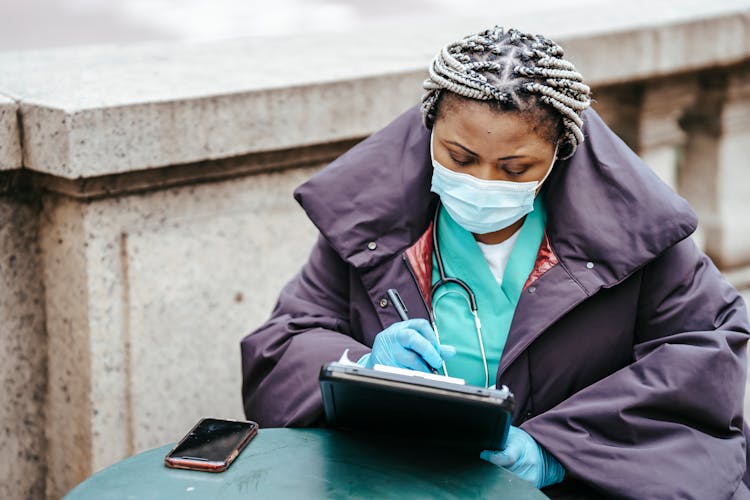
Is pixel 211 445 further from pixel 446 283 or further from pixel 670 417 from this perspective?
pixel 670 417

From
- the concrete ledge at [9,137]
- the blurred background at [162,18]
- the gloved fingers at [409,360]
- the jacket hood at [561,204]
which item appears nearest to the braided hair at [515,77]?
the jacket hood at [561,204]

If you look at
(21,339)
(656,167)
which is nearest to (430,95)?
(21,339)

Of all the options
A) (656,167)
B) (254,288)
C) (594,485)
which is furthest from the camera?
(656,167)

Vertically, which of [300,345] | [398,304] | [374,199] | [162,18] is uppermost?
[162,18]

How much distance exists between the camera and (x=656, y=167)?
14.9 feet

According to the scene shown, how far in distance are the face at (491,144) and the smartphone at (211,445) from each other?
2.39ft

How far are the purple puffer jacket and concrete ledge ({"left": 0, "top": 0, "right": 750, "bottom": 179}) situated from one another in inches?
24.3

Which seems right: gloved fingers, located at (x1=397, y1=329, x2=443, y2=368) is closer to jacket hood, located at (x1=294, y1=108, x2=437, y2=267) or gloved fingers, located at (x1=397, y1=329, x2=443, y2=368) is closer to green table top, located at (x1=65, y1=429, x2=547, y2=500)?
green table top, located at (x1=65, y1=429, x2=547, y2=500)

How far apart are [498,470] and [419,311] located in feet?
1.68

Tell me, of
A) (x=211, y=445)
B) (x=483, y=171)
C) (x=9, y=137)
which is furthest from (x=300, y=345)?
(x=9, y=137)

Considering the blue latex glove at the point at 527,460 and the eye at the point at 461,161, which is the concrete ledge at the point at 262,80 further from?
the blue latex glove at the point at 527,460

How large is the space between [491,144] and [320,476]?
0.78 m

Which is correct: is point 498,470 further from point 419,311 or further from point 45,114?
point 45,114

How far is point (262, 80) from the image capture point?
3312mm
